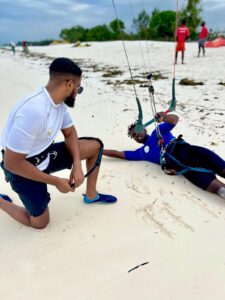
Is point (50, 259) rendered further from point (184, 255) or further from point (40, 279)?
point (184, 255)

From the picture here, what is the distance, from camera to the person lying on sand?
256 centimetres

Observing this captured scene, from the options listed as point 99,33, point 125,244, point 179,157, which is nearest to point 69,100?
point 125,244

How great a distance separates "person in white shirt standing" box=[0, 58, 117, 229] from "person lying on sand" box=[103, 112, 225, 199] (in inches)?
29.4

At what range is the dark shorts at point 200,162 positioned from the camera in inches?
101

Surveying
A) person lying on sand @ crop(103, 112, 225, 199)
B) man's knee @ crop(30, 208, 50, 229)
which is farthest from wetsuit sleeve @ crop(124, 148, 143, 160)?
man's knee @ crop(30, 208, 50, 229)

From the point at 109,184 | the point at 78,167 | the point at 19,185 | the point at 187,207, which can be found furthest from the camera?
the point at 109,184

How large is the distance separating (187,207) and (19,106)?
5.04 feet

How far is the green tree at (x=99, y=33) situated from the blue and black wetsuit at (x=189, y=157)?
47.7 metres

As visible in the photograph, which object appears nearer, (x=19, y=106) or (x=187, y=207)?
(x=19, y=106)

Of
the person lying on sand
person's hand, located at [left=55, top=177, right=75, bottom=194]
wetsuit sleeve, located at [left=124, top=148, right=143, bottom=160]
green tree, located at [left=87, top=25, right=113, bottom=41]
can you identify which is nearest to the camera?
person's hand, located at [left=55, top=177, right=75, bottom=194]

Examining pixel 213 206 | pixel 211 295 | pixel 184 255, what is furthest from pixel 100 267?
pixel 213 206

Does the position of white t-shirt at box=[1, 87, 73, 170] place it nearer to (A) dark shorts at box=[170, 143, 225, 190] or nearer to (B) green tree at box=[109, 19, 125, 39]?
(B) green tree at box=[109, 19, 125, 39]

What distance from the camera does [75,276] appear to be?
5.93ft

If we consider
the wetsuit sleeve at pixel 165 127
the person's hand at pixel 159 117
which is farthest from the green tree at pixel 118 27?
the wetsuit sleeve at pixel 165 127
